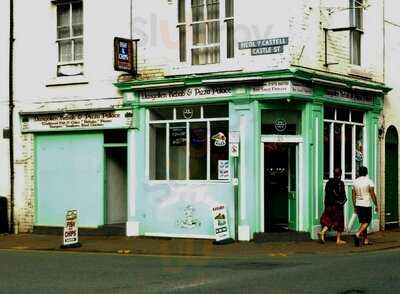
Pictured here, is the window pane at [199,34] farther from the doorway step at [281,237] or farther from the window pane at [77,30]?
the doorway step at [281,237]

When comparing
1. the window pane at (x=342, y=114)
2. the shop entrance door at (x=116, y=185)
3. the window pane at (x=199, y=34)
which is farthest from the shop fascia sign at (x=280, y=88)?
the shop entrance door at (x=116, y=185)

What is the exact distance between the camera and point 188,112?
2017 centimetres

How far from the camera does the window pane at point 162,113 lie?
2049 cm

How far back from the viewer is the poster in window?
66.7ft

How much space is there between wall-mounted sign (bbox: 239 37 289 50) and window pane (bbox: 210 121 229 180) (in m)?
2.02

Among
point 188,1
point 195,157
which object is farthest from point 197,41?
point 195,157

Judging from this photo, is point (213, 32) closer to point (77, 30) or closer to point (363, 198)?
point (77, 30)

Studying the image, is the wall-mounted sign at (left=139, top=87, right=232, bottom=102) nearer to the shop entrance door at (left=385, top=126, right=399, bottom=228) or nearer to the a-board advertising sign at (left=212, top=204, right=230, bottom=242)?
the a-board advertising sign at (left=212, top=204, right=230, bottom=242)

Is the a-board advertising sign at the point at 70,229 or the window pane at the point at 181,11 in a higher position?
the window pane at the point at 181,11

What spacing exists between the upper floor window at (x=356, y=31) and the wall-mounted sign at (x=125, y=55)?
609cm

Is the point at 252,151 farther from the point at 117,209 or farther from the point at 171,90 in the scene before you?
the point at 117,209

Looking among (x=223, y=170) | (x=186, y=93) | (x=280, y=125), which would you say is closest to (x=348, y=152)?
(x=280, y=125)

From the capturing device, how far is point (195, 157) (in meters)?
20.2

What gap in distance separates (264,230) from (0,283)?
28.7 feet
